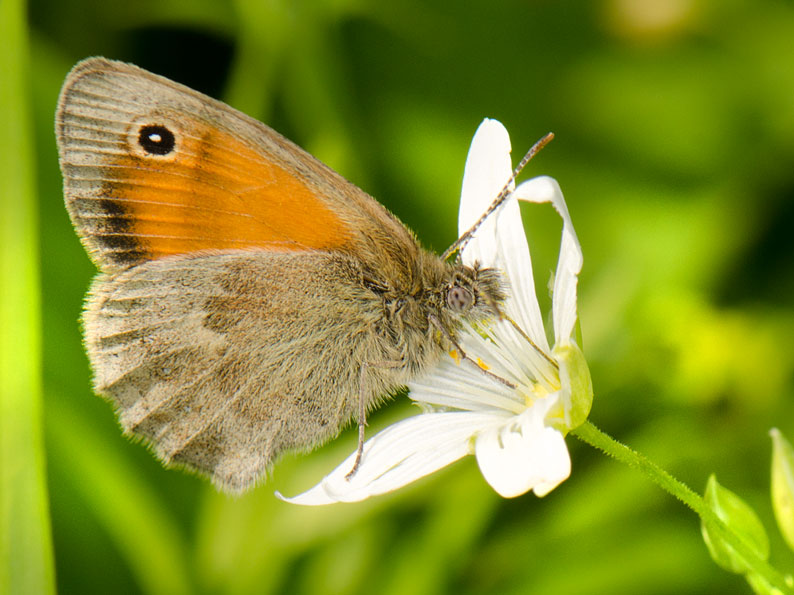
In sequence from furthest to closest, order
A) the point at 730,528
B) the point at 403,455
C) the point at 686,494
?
the point at 403,455 < the point at 730,528 < the point at 686,494

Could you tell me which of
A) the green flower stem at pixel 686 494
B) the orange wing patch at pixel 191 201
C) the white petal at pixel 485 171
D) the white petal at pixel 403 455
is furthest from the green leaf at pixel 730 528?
the orange wing patch at pixel 191 201

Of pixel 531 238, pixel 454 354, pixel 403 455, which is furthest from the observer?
pixel 531 238

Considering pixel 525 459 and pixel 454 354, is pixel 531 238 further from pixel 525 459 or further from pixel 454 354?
pixel 525 459

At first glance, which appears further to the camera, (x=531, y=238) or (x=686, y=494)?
(x=531, y=238)

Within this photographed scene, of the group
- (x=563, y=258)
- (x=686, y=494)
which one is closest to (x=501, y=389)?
(x=563, y=258)

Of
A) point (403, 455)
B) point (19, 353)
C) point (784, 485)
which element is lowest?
point (19, 353)

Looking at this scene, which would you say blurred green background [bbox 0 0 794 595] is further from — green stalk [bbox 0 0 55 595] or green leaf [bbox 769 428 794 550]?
green leaf [bbox 769 428 794 550]

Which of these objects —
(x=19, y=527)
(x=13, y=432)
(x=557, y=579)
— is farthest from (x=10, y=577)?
(x=557, y=579)

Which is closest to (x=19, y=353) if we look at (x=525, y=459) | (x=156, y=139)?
(x=156, y=139)

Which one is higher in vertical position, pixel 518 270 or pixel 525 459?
pixel 518 270

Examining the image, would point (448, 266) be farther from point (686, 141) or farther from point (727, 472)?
point (686, 141)
